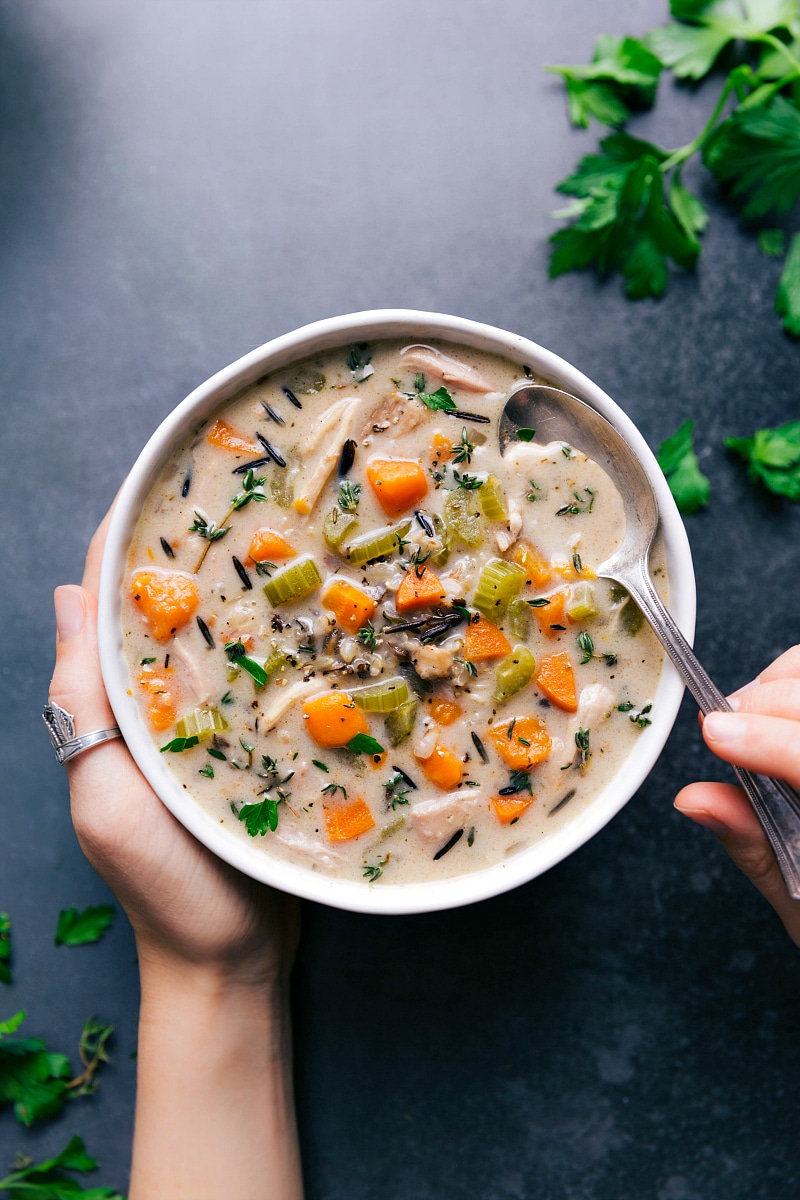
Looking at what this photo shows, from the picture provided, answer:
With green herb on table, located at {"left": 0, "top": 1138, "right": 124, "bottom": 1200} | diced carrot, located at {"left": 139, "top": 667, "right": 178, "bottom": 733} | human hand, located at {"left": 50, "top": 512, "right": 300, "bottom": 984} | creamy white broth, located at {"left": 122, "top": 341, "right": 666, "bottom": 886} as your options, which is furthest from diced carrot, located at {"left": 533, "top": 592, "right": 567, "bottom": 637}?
green herb on table, located at {"left": 0, "top": 1138, "right": 124, "bottom": 1200}

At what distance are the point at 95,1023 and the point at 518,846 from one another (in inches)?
74.4

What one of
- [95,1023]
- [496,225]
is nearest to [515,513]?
[496,225]

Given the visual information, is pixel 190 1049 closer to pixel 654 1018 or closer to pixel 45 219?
pixel 654 1018

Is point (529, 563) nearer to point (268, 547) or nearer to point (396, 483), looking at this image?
point (396, 483)

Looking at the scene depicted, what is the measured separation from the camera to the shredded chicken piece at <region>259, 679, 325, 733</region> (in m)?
2.61

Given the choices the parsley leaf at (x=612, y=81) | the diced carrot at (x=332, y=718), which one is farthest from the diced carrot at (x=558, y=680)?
the parsley leaf at (x=612, y=81)

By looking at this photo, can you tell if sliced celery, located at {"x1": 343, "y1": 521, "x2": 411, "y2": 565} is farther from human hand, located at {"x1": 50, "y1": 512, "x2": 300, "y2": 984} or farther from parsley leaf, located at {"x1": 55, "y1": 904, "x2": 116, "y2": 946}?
parsley leaf, located at {"x1": 55, "y1": 904, "x2": 116, "y2": 946}

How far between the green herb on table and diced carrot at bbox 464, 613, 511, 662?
247 cm

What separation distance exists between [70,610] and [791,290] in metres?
2.83


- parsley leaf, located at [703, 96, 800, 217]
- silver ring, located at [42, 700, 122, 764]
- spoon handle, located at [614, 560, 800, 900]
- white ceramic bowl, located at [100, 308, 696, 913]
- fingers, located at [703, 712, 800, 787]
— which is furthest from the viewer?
parsley leaf, located at [703, 96, 800, 217]

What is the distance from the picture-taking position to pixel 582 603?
261cm

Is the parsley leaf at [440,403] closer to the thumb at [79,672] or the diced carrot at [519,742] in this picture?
the diced carrot at [519,742]

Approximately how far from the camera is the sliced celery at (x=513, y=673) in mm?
2605

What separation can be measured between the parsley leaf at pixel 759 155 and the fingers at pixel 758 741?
6.77ft
